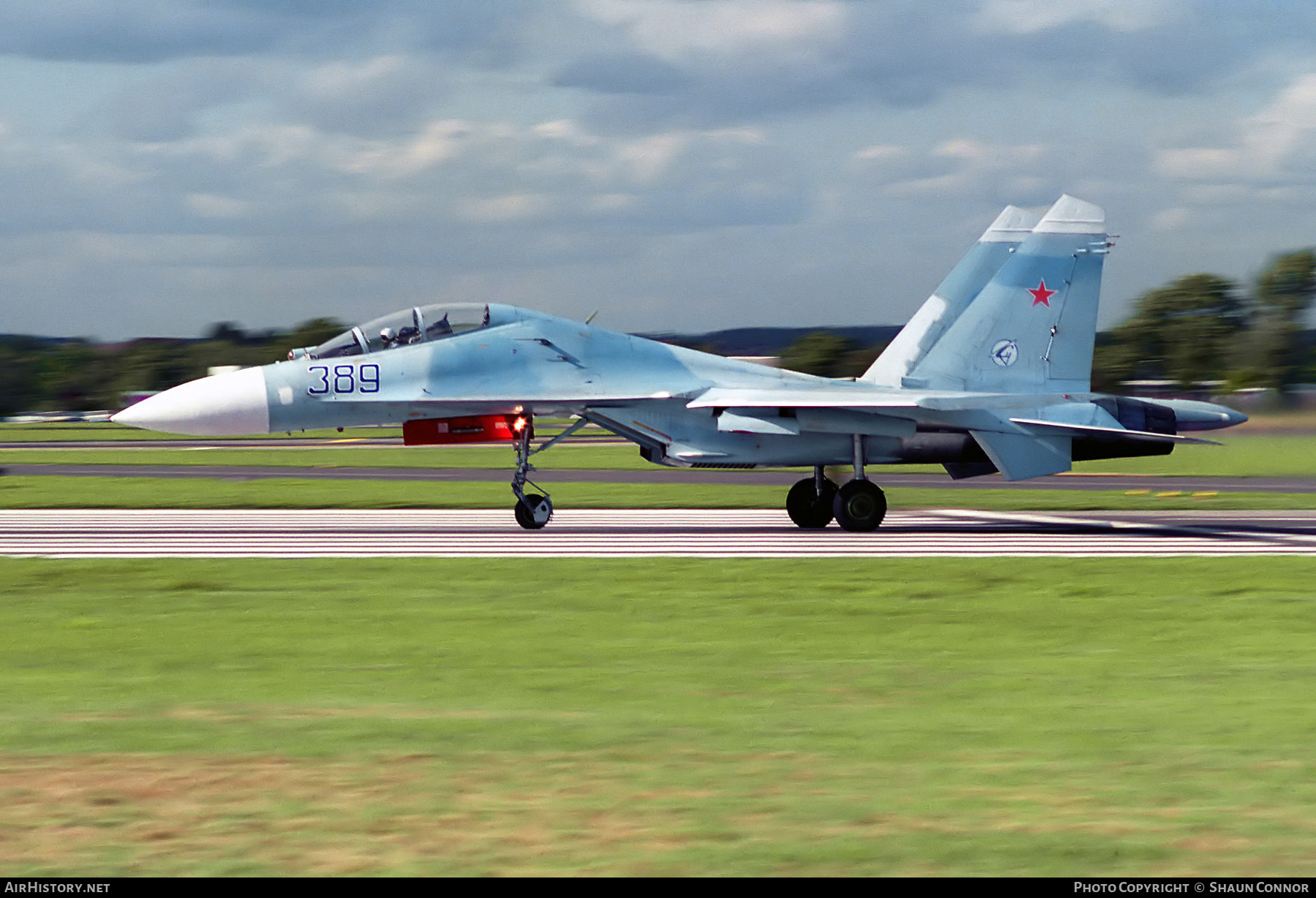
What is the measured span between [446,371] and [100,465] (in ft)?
78.9

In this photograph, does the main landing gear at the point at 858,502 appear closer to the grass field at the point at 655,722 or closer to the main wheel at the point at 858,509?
the main wheel at the point at 858,509

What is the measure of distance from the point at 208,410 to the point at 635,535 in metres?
6.23

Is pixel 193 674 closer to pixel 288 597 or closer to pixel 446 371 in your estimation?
pixel 288 597

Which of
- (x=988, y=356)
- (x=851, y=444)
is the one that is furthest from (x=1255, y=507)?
(x=851, y=444)

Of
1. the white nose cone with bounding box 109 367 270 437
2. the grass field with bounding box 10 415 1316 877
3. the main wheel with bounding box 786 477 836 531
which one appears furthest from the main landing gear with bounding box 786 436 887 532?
the white nose cone with bounding box 109 367 270 437

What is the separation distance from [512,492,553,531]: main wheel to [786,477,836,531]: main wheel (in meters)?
3.81

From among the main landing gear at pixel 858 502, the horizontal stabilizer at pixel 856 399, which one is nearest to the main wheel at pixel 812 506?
the main landing gear at pixel 858 502

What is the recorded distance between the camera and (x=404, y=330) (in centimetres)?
2055

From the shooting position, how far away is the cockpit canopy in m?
20.4

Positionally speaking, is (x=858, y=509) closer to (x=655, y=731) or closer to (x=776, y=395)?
(x=776, y=395)

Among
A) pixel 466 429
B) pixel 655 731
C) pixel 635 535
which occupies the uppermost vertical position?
pixel 466 429

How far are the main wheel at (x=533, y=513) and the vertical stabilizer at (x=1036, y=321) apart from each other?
602 centimetres

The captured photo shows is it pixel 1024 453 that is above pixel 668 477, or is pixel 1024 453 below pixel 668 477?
above

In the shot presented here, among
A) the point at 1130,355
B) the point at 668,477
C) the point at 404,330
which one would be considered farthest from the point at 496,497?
the point at 1130,355
